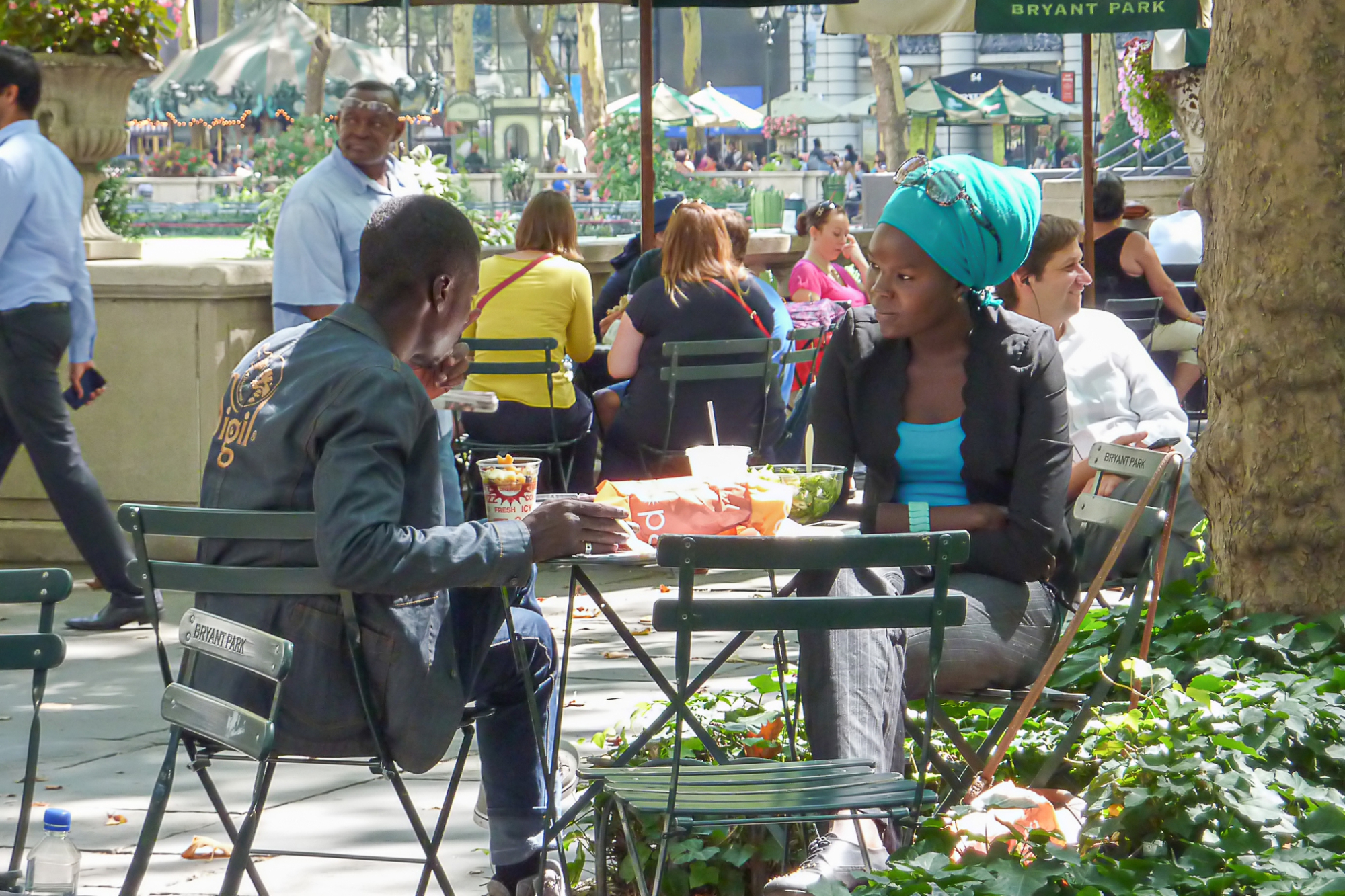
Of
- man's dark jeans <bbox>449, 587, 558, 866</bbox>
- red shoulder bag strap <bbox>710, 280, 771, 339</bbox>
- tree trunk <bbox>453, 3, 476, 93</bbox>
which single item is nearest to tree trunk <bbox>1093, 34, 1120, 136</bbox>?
tree trunk <bbox>453, 3, 476, 93</bbox>

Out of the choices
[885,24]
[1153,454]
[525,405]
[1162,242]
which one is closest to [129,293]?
[525,405]

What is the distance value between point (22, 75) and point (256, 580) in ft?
12.5

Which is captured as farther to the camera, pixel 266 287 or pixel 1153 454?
pixel 266 287

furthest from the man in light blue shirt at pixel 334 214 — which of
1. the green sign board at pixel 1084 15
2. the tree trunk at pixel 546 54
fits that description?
the tree trunk at pixel 546 54

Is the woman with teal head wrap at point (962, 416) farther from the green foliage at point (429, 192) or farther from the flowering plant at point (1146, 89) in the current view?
the flowering plant at point (1146, 89)

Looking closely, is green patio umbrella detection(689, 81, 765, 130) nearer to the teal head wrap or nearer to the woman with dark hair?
the woman with dark hair

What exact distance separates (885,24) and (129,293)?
427 centimetres

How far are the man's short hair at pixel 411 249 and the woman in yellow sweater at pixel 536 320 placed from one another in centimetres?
402

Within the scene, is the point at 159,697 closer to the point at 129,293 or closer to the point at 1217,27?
the point at 129,293

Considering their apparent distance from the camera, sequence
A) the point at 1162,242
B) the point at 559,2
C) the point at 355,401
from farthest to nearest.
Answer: the point at 1162,242 < the point at 559,2 < the point at 355,401

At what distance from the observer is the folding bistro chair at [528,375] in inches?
276

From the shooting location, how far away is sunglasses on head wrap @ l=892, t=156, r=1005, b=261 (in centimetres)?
380

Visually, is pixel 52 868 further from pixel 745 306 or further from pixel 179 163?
pixel 179 163

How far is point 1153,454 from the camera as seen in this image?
3.52m
